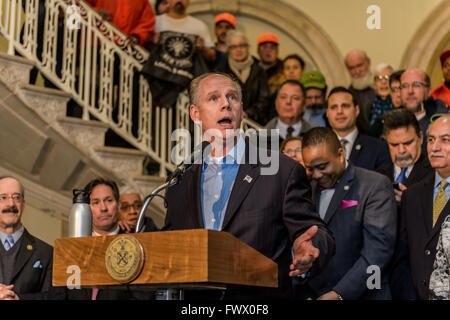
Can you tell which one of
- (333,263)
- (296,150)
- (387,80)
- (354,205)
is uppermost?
(387,80)

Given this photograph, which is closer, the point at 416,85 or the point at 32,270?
the point at 32,270

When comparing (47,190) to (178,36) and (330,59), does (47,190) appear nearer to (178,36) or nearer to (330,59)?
(178,36)

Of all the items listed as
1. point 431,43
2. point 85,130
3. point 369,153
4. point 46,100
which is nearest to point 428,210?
point 369,153

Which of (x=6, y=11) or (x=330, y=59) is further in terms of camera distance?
(x=330, y=59)

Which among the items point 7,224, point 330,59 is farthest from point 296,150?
point 330,59

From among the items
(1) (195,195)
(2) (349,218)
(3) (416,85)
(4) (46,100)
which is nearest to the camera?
(1) (195,195)

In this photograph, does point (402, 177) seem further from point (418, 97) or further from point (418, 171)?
point (418, 97)

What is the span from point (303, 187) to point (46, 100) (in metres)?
3.84

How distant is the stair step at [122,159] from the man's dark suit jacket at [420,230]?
2.99 meters

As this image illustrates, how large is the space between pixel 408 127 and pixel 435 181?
0.71 meters

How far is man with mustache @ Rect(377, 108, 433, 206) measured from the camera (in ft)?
14.4

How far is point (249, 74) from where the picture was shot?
6785 millimetres

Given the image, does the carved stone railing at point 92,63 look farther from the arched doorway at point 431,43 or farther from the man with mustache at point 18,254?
the arched doorway at point 431,43

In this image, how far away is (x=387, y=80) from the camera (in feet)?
20.8
